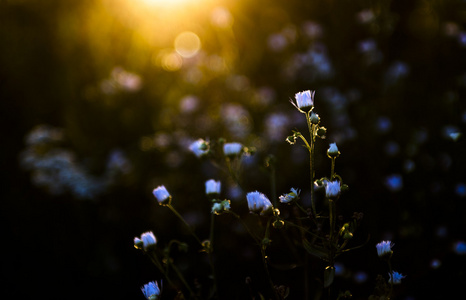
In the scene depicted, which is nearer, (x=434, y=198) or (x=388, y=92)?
(x=434, y=198)

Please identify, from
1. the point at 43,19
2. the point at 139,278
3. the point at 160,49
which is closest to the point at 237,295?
the point at 139,278

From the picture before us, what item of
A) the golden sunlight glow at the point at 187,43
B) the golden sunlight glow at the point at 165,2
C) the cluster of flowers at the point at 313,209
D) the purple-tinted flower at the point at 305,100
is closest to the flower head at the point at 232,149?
the cluster of flowers at the point at 313,209

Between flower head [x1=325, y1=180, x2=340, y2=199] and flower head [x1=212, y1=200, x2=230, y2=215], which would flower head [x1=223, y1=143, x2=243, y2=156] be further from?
flower head [x1=325, y1=180, x2=340, y2=199]

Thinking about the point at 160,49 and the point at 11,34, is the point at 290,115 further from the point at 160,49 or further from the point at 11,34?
the point at 11,34

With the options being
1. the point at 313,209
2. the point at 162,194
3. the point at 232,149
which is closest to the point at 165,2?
the point at 232,149

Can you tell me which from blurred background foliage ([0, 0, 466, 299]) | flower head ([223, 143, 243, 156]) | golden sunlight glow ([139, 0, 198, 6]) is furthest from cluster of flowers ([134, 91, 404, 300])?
golden sunlight glow ([139, 0, 198, 6])

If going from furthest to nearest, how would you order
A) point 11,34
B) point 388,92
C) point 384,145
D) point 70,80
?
point 11,34 → point 70,80 → point 388,92 → point 384,145

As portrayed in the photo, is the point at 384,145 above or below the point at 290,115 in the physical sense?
below

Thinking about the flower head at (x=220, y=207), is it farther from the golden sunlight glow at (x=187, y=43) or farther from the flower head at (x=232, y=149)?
the golden sunlight glow at (x=187, y=43)
